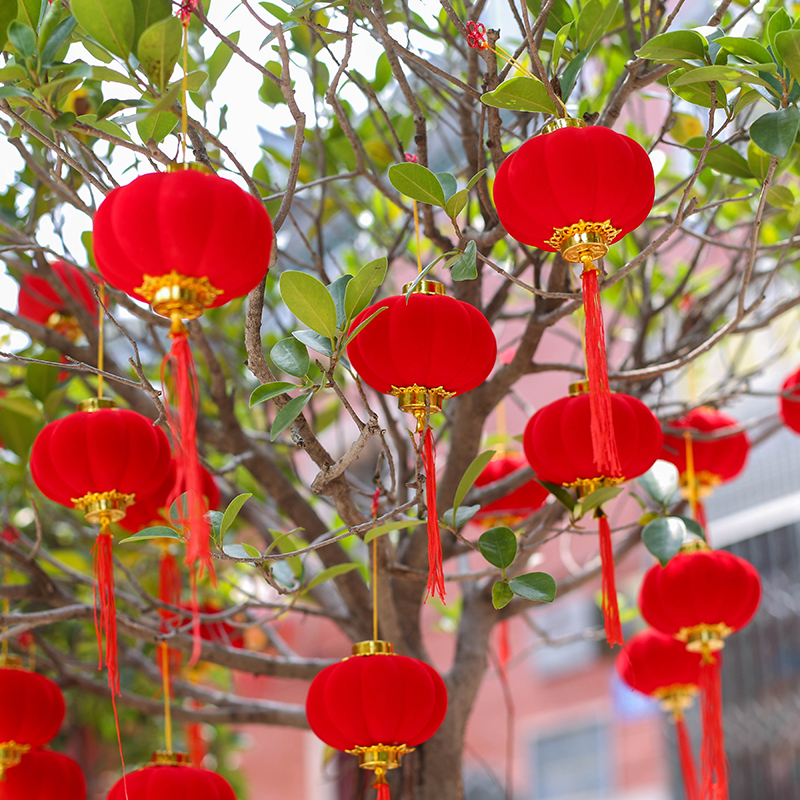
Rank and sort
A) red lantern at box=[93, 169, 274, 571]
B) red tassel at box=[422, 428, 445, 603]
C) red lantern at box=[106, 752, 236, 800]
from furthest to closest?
red lantern at box=[106, 752, 236, 800]
red tassel at box=[422, 428, 445, 603]
red lantern at box=[93, 169, 274, 571]

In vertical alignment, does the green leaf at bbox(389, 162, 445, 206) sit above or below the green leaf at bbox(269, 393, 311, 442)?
above

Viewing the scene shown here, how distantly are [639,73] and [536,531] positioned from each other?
65cm

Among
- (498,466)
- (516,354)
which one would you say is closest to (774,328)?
(498,466)

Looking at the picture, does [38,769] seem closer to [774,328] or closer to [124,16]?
[124,16]

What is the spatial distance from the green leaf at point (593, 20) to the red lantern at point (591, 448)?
43 cm

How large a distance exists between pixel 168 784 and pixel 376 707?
0.32 m

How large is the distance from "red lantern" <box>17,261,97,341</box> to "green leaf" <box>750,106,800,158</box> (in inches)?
42.8

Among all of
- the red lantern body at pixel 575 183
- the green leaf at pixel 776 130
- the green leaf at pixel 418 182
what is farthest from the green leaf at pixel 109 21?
the green leaf at pixel 776 130

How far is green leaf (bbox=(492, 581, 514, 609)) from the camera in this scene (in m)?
1.10

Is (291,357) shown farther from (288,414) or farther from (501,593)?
(501,593)

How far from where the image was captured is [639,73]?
48.9 inches

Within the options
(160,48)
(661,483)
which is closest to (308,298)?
(160,48)

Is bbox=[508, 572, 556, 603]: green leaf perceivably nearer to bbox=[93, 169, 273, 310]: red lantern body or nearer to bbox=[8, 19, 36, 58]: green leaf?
bbox=[93, 169, 273, 310]: red lantern body

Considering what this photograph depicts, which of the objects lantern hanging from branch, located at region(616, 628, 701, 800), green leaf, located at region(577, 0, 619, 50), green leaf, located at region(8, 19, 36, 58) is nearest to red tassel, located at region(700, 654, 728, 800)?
lantern hanging from branch, located at region(616, 628, 701, 800)
